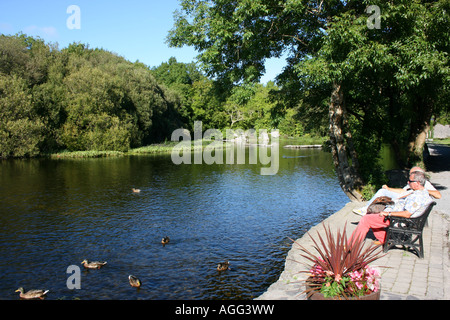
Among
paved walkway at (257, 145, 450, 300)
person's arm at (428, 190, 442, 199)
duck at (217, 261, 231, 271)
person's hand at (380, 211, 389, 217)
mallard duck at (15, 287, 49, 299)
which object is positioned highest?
person's arm at (428, 190, 442, 199)

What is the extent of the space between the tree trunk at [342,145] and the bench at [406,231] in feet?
20.7

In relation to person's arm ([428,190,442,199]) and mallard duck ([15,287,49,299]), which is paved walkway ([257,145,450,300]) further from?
mallard duck ([15,287,49,299])

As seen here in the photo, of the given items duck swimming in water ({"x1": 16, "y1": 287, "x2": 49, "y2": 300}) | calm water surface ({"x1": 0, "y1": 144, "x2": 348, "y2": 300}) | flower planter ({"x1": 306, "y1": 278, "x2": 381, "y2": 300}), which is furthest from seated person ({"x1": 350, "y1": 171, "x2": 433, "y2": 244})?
duck swimming in water ({"x1": 16, "y1": 287, "x2": 49, "y2": 300})

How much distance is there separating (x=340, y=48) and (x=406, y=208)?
538cm

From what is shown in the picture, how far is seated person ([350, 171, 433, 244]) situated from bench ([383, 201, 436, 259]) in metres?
0.10

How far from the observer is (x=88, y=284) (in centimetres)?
934

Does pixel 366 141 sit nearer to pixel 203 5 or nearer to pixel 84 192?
pixel 203 5

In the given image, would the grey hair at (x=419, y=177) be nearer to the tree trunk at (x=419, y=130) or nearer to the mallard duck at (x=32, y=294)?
the mallard duck at (x=32, y=294)

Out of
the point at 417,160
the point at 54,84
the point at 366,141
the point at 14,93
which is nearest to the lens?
the point at 366,141

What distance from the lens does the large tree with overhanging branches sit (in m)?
10.4

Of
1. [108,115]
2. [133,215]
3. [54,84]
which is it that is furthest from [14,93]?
[133,215]

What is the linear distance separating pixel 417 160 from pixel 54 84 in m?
45.7

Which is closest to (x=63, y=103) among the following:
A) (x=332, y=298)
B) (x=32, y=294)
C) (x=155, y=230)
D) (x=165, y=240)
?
(x=155, y=230)

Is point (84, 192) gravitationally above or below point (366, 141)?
below
